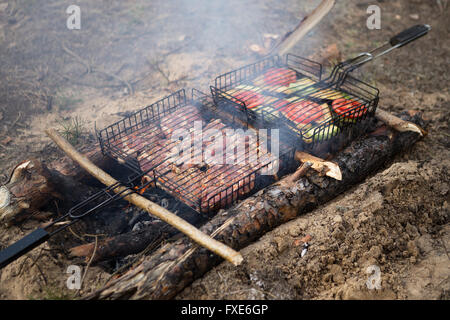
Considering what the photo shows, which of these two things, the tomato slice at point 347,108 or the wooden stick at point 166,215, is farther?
the tomato slice at point 347,108

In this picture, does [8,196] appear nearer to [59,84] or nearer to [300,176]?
[300,176]

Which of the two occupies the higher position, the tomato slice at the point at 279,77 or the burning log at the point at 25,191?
the tomato slice at the point at 279,77

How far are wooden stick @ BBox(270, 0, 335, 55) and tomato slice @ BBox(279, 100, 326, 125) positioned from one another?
2.02 meters

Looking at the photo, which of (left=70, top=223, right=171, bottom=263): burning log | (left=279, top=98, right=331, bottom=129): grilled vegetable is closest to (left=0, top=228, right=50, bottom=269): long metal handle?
(left=70, top=223, right=171, bottom=263): burning log

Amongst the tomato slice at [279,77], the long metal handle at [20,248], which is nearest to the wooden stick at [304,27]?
the tomato slice at [279,77]

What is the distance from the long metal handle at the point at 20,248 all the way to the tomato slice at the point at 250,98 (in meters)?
3.09

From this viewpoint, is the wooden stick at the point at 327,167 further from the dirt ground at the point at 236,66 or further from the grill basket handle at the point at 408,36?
the grill basket handle at the point at 408,36

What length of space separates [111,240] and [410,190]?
392 centimetres

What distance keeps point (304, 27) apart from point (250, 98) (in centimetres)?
236

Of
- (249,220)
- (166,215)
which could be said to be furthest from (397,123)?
(166,215)

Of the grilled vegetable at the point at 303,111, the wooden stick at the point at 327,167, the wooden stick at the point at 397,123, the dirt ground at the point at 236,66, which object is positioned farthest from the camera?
the wooden stick at the point at 397,123

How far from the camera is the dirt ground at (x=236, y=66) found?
11.5 ft

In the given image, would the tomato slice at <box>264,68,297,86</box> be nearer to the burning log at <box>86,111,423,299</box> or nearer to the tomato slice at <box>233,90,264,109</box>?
the tomato slice at <box>233,90,264,109</box>
